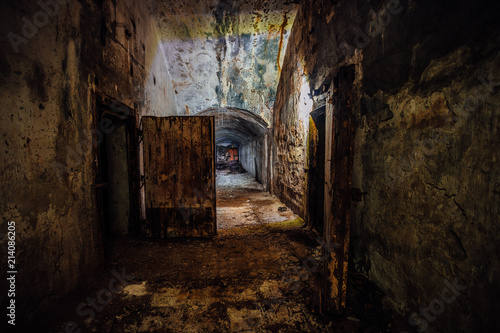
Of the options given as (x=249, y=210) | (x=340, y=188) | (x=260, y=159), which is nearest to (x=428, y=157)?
(x=340, y=188)

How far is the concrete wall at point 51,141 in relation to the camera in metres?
1.56

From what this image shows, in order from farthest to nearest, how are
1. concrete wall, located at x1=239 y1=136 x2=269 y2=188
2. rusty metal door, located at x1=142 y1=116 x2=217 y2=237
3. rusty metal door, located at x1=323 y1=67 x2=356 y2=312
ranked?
concrete wall, located at x1=239 y1=136 x2=269 y2=188 → rusty metal door, located at x1=142 y1=116 x2=217 y2=237 → rusty metal door, located at x1=323 y1=67 x2=356 y2=312

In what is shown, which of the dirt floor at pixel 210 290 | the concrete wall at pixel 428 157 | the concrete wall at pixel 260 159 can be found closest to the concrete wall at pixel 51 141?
the dirt floor at pixel 210 290

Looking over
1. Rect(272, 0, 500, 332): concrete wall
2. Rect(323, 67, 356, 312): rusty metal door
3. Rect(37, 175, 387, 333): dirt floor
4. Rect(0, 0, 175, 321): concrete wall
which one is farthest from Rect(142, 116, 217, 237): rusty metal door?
Rect(272, 0, 500, 332): concrete wall

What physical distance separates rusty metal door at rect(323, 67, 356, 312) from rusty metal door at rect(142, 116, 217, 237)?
2328 mm

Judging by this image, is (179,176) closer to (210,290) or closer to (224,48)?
(210,290)

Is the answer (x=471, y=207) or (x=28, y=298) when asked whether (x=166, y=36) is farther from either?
(x=471, y=207)

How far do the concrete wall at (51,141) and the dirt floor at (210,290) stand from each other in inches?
15.4

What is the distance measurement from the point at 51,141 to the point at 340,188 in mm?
2740

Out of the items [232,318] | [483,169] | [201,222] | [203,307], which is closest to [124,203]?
[201,222]

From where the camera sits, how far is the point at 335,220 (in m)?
1.87

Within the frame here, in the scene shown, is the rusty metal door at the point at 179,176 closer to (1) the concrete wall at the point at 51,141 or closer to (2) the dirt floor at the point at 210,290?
(2) the dirt floor at the point at 210,290

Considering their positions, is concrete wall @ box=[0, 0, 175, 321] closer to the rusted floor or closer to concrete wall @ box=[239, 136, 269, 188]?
the rusted floor

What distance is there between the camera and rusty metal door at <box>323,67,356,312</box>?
5.82ft
